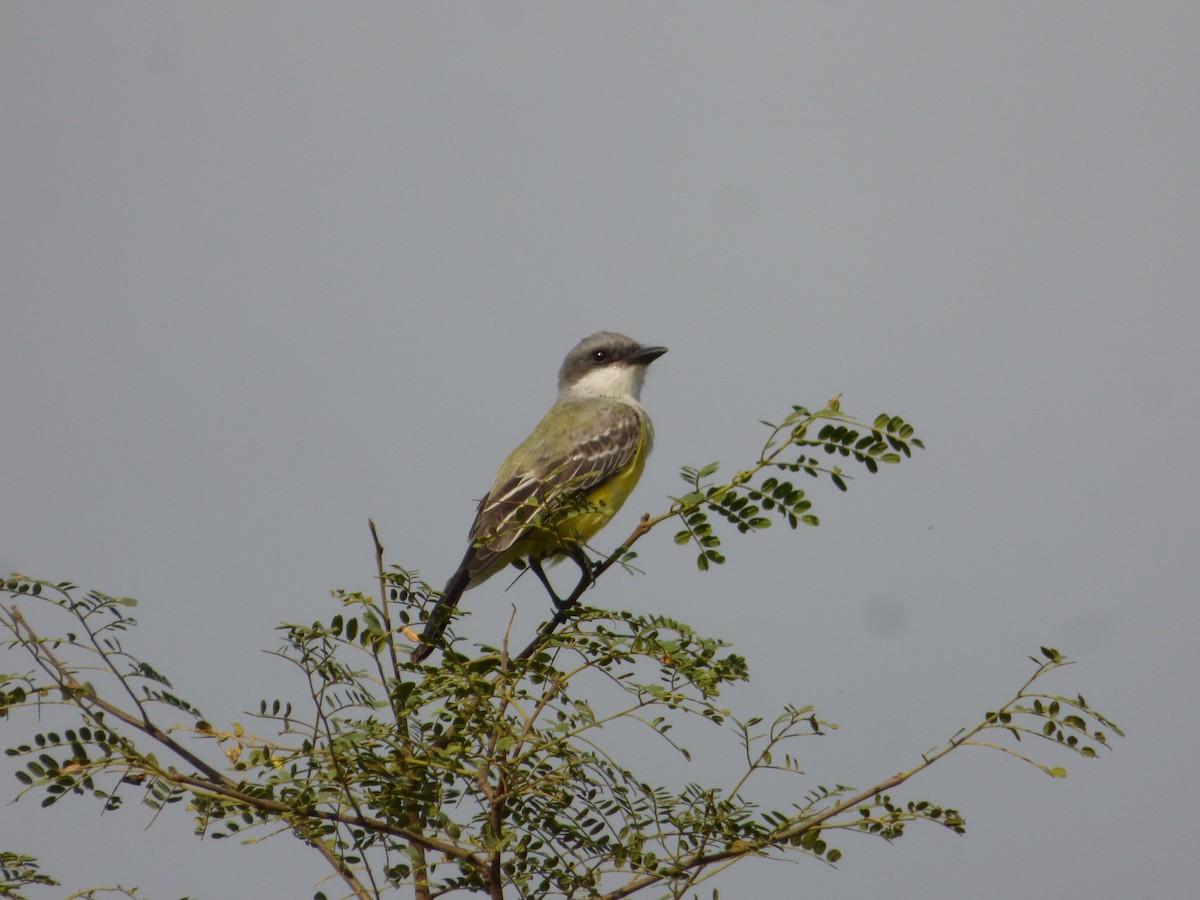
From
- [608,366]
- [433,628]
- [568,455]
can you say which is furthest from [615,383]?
[433,628]

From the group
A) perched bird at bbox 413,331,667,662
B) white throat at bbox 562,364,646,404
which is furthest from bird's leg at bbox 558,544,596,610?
white throat at bbox 562,364,646,404

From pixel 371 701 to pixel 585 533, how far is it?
9.23ft

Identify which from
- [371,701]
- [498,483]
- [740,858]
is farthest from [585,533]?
[740,858]

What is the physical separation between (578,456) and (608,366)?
152 cm

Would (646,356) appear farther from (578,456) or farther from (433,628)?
(433,628)

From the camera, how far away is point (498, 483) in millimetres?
7055

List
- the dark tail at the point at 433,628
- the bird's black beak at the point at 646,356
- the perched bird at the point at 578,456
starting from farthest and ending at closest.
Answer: the bird's black beak at the point at 646,356 → the perched bird at the point at 578,456 → the dark tail at the point at 433,628

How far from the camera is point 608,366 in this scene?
27.0 feet

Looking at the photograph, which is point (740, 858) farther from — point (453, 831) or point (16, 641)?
point (16, 641)

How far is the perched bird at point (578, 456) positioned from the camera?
5789mm

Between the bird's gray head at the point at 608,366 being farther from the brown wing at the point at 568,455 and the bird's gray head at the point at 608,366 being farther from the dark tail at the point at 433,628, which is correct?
the dark tail at the point at 433,628

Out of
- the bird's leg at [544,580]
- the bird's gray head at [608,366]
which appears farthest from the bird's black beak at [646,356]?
the bird's leg at [544,580]

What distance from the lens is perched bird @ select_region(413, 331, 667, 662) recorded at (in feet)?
19.0

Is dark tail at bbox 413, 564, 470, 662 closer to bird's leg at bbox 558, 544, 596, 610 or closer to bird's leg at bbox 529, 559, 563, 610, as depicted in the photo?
bird's leg at bbox 558, 544, 596, 610
